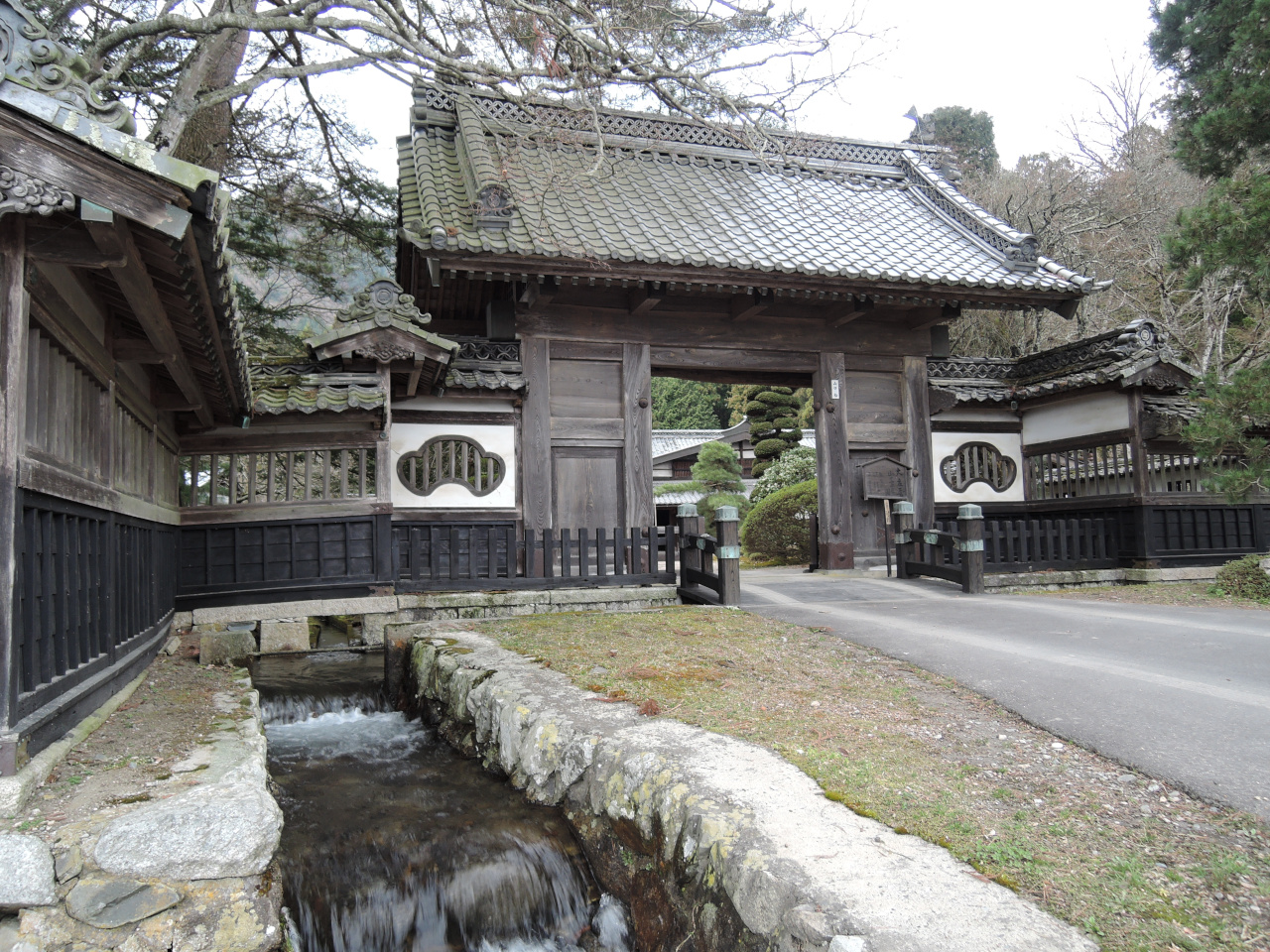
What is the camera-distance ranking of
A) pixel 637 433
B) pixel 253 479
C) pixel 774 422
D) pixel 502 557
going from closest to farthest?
pixel 253 479 < pixel 502 557 < pixel 637 433 < pixel 774 422

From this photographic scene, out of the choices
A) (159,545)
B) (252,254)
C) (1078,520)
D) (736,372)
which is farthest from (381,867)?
(252,254)

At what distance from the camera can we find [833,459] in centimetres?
1255

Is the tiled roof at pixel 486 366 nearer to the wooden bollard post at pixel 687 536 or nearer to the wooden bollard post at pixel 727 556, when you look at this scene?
the wooden bollard post at pixel 687 536

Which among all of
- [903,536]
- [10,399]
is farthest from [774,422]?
[10,399]

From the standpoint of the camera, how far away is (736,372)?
1261 centimetres

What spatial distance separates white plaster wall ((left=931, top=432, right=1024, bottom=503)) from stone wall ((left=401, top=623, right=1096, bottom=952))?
9717 mm

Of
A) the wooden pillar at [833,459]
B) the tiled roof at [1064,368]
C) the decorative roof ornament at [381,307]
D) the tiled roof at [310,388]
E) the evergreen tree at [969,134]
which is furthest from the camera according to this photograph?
the evergreen tree at [969,134]

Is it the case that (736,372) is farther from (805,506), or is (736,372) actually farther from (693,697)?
(693,697)

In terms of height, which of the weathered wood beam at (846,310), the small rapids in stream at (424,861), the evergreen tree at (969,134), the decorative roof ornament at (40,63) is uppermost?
the evergreen tree at (969,134)

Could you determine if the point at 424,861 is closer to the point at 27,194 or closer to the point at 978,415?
the point at 27,194

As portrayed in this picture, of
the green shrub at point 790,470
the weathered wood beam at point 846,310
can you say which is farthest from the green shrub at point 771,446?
the weathered wood beam at point 846,310

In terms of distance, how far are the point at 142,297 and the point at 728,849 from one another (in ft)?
13.9

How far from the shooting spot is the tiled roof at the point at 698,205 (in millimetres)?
10445

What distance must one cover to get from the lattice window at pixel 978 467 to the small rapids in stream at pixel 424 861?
32.8 ft
